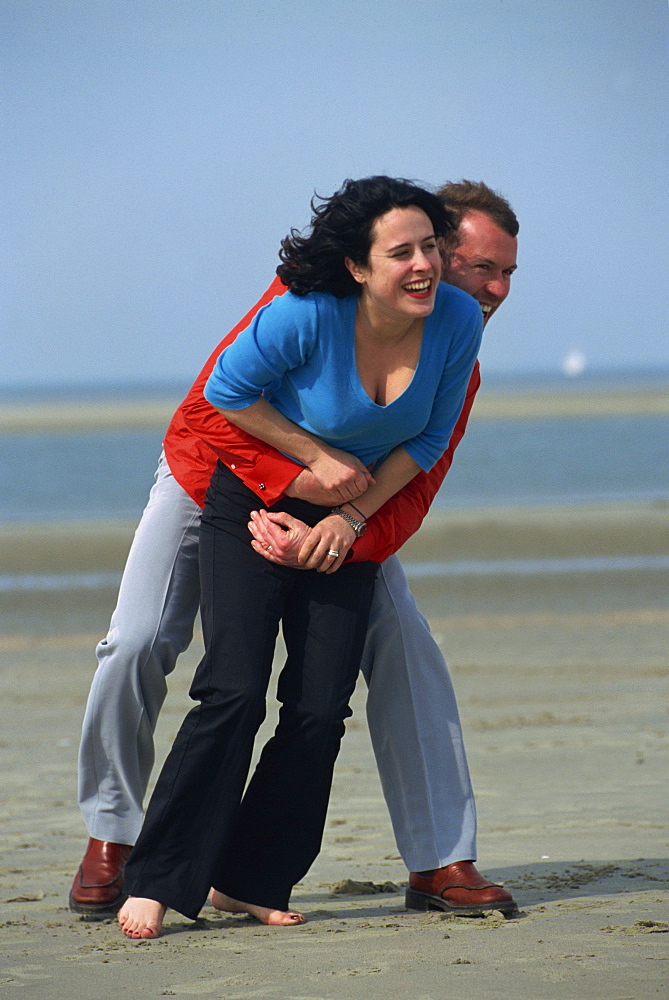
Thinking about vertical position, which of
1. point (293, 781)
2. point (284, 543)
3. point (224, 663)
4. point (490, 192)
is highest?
point (490, 192)

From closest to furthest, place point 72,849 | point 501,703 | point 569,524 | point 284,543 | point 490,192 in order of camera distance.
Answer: point 284,543 < point 490,192 < point 72,849 < point 501,703 < point 569,524

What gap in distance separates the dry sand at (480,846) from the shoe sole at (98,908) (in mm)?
48

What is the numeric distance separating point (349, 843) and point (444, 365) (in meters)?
1.92

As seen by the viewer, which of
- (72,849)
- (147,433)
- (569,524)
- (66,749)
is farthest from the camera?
(147,433)

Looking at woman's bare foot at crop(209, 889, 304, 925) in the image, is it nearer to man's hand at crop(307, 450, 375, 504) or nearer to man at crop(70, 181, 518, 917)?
man at crop(70, 181, 518, 917)

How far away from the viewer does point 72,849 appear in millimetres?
4082

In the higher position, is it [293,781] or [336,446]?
[336,446]

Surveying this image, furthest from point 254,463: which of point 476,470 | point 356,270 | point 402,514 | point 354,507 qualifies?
point 476,470

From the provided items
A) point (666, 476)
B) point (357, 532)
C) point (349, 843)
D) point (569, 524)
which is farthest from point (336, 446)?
point (666, 476)

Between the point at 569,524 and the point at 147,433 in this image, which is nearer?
the point at 569,524

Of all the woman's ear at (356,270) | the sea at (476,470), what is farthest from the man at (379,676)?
the sea at (476,470)

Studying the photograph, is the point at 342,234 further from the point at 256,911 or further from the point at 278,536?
the point at 256,911

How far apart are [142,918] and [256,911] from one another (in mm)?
337

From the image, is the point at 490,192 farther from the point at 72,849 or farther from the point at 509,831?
the point at 72,849
